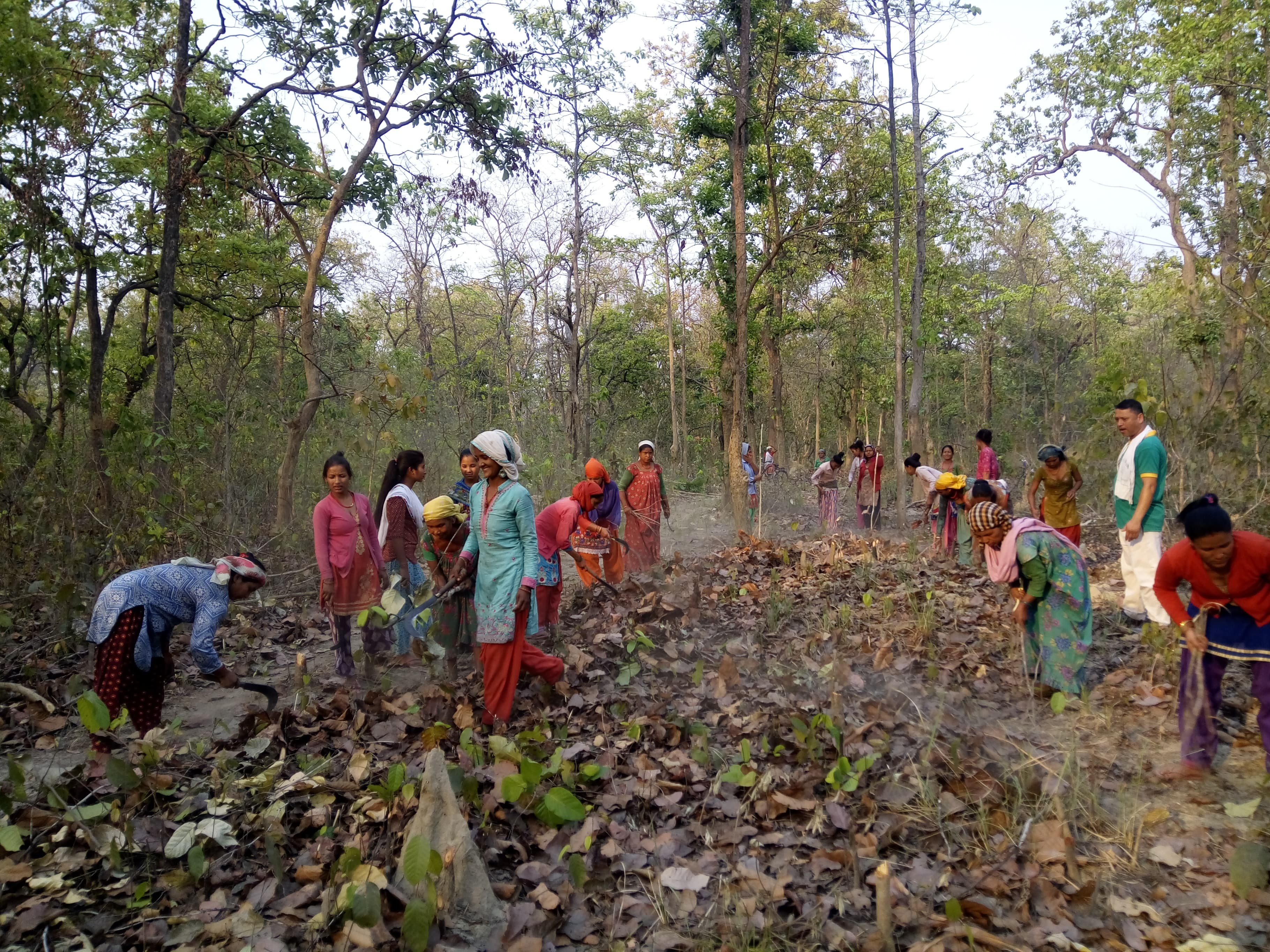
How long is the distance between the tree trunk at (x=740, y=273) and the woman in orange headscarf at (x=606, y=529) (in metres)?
2.78

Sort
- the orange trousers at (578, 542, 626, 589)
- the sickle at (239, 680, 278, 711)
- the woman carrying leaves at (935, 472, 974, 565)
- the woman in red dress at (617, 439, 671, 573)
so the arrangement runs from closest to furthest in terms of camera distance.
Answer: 1. the sickle at (239, 680, 278, 711)
2. the orange trousers at (578, 542, 626, 589)
3. the woman carrying leaves at (935, 472, 974, 565)
4. the woman in red dress at (617, 439, 671, 573)

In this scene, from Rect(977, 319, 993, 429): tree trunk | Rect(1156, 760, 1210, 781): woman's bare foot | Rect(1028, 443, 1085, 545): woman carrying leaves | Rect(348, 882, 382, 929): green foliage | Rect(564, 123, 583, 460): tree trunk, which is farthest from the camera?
Rect(977, 319, 993, 429): tree trunk

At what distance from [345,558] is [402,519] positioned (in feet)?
1.86

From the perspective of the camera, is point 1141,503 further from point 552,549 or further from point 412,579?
point 412,579

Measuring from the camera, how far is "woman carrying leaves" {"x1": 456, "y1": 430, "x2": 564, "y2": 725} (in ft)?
14.2

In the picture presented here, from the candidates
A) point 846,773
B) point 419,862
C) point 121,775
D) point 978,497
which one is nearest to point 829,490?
point 978,497

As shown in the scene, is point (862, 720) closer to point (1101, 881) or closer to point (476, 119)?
point (1101, 881)

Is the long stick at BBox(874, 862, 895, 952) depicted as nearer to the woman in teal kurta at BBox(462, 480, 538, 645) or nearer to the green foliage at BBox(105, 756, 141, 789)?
the woman in teal kurta at BBox(462, 480, 538, 645)

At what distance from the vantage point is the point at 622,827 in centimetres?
342

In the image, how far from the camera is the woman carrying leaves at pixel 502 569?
4332 millimetres

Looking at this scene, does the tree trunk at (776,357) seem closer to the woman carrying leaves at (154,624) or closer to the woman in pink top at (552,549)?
the woman in pink top at (552,549)

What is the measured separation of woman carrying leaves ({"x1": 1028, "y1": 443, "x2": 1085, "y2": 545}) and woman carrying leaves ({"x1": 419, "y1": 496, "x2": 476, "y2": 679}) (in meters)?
4.50

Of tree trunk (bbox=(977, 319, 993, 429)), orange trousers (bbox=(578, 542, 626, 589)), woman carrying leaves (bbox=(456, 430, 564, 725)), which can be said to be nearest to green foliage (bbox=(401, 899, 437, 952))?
woman carrying leaves (bbox=(456, 430, 564, 725))

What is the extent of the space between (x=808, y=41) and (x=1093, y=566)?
880 cm
